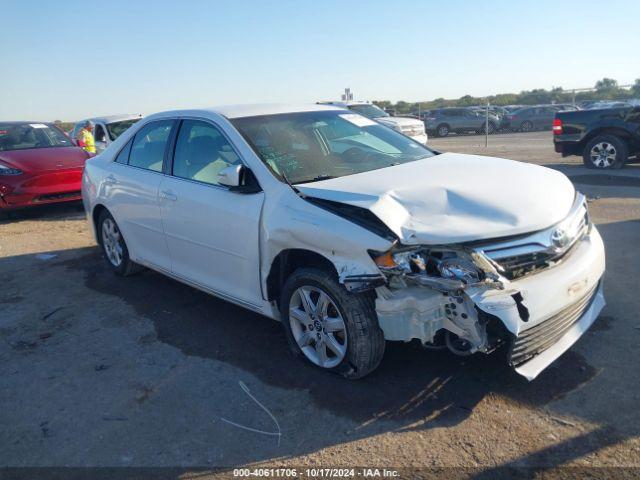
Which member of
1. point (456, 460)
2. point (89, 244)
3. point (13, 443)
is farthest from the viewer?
point (89, 244)

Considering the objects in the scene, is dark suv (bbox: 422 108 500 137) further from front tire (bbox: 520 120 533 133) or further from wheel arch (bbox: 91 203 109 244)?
wheel arch (bbox: 91 203 109 244)

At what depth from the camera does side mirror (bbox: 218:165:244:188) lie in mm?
3803

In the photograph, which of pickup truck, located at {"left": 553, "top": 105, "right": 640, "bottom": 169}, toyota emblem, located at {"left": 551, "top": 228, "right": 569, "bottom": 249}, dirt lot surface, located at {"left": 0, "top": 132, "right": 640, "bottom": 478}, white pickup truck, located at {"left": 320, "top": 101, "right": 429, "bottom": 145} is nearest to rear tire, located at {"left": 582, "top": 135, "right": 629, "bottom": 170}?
pickup truck, located at {"left": 553, "top": 105, "right": 640, "bottom": 169}

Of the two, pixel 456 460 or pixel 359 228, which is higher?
pixel 359 228

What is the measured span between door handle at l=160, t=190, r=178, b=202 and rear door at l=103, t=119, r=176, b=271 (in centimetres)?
11

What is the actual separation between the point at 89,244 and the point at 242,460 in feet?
18.6

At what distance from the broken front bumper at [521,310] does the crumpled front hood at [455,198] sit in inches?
11.5

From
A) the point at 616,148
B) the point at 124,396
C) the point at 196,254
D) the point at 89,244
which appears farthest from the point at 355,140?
the point at 616,148

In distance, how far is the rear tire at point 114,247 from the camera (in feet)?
19.0

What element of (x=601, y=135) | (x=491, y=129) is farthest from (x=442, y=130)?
(x=601, y=135)

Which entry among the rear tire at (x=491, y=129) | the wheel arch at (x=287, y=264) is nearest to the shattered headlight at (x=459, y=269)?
the wheel arch at (x=287, y=264)

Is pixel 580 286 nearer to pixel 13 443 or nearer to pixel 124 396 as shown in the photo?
pixel 124 396

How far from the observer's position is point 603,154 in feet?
38.1

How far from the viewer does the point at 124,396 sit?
142 inches
